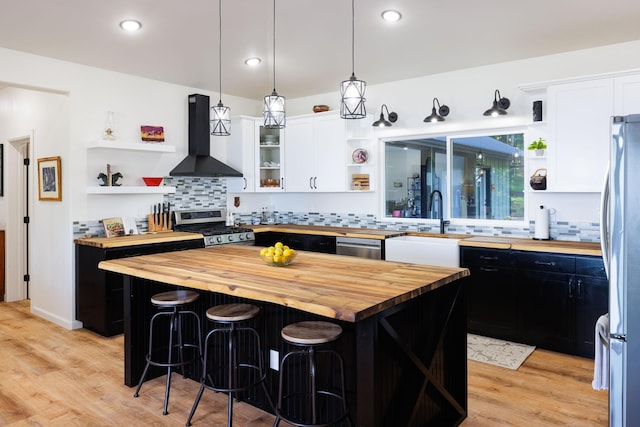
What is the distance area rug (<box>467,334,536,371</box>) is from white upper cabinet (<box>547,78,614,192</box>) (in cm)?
146

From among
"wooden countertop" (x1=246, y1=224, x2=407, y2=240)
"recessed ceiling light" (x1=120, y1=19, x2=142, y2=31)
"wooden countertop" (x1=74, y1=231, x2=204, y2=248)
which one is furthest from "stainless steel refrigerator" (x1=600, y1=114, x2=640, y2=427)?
"wooden countertop" (x1=74, y1=231, x2=204, y2=248)

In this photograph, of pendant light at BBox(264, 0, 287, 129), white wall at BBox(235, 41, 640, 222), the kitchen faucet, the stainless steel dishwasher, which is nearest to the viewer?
pendant light at BBox(264, 0, 287, 129)

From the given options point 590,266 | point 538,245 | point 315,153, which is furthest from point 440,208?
point 590,266

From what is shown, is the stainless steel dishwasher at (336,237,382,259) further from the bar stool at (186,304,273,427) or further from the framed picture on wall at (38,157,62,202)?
the framed picture on wall at (38,157,62,202)

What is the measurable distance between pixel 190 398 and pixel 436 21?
337 centimetres

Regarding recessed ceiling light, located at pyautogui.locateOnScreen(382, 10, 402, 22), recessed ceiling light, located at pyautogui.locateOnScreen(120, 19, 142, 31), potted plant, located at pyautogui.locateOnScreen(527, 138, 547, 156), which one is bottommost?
potted plant, located at pyautogui.locateOnScreen(527, 138, 547, 156)

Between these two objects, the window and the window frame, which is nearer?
the window frame

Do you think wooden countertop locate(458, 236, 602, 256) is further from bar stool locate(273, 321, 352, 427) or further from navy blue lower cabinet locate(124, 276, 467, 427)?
bar stool locate(273, 321, 352, 427)

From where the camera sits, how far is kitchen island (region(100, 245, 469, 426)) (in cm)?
206

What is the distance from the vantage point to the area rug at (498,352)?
3.73 meters

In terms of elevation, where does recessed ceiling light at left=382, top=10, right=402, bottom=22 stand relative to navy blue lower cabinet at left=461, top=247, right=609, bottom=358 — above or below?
A: above

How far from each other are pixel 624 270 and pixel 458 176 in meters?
3.32

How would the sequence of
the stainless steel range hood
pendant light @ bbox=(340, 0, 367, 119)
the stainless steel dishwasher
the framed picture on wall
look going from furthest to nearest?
the stainless steel range hood < the stainless steel dishwasher < the framed picture on wall < pendant light @ bbox=(340, 0, 367, 119)

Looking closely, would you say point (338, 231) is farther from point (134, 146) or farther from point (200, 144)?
point (134, 146)
